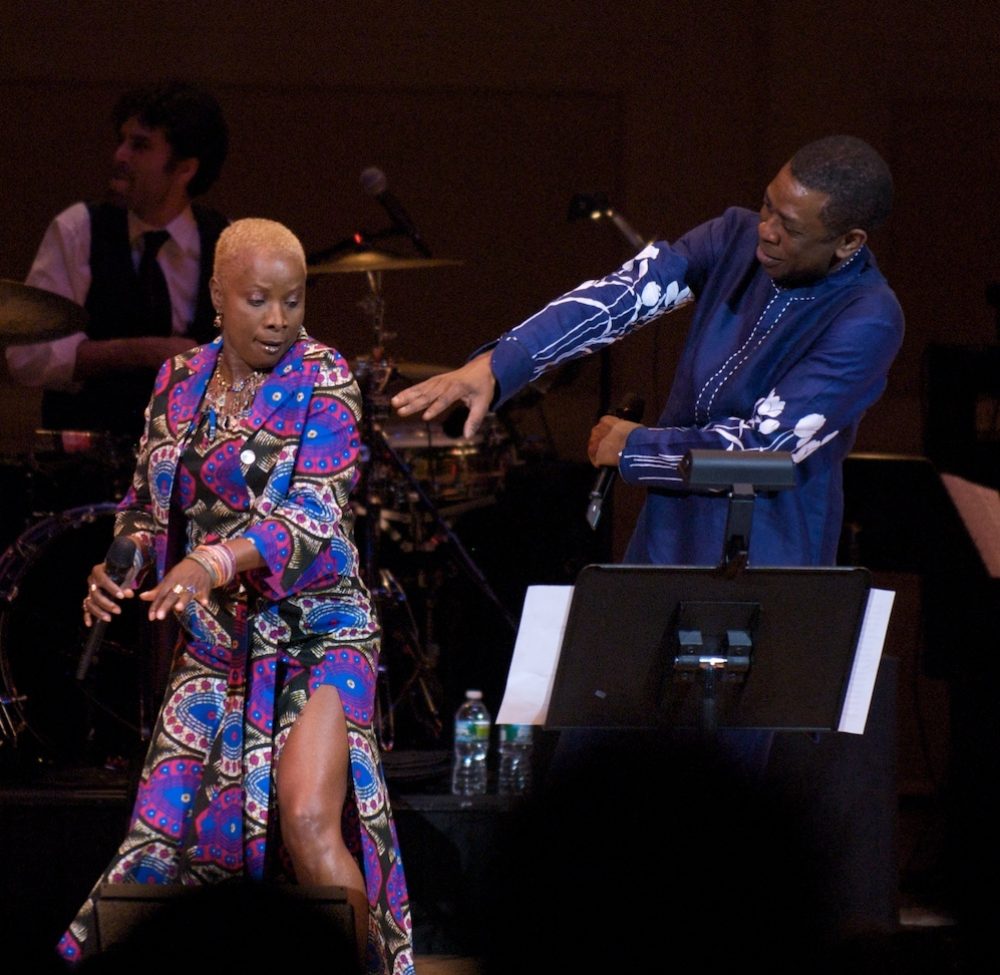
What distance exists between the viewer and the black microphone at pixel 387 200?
5008 mm

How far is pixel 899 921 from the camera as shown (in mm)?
4582

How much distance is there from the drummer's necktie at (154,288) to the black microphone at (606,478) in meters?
2.56

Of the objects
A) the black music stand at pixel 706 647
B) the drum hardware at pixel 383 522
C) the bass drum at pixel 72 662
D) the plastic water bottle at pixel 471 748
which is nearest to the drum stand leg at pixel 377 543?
the drum hardware at pixel 383 522

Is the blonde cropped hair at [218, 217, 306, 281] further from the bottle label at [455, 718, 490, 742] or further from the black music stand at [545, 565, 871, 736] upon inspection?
the bottle label at [455, 718, 490, 742]

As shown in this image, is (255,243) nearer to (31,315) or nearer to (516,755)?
(31,315)

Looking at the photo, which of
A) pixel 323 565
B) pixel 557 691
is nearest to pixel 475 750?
pixel 323 565

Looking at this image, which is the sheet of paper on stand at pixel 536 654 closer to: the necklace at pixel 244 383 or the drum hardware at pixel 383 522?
the necklace at pixel 244 383

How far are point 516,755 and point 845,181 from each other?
7.88 feet

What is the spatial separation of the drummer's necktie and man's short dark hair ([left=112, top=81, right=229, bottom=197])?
0.28 meters

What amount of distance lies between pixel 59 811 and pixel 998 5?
4856 millimetres

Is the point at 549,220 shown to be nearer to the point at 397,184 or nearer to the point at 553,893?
the point at 397,184

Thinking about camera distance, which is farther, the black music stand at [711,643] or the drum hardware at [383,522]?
the drum hardware at [383,522]

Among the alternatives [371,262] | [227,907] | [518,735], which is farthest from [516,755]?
[227,907]

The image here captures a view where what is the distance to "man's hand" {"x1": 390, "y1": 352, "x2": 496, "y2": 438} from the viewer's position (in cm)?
265
